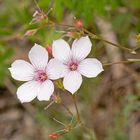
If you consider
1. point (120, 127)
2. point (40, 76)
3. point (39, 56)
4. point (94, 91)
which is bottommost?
point (94, 91)

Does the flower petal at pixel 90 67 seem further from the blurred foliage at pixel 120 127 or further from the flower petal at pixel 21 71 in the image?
the blurred foliage at pixel 120 127

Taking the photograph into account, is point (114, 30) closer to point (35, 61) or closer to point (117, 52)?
point (117, 52)

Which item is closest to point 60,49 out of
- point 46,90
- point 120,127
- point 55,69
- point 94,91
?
point 55,69

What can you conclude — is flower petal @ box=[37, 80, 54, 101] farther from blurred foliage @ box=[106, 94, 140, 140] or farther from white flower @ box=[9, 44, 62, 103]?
blurred foliage @ box=[106, 94, 140, 140]

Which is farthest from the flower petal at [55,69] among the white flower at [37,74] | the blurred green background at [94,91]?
the blurred green background at [94,91]

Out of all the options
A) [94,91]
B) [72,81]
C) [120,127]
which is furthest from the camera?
[94,91]

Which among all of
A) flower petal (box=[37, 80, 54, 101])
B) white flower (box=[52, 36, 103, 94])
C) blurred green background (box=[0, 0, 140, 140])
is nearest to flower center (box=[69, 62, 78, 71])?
white flower (box=[52, 36, 103, 94])

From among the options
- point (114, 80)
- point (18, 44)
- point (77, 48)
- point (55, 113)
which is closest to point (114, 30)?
point (114, 80)

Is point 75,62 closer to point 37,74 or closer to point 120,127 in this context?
point 37,74
